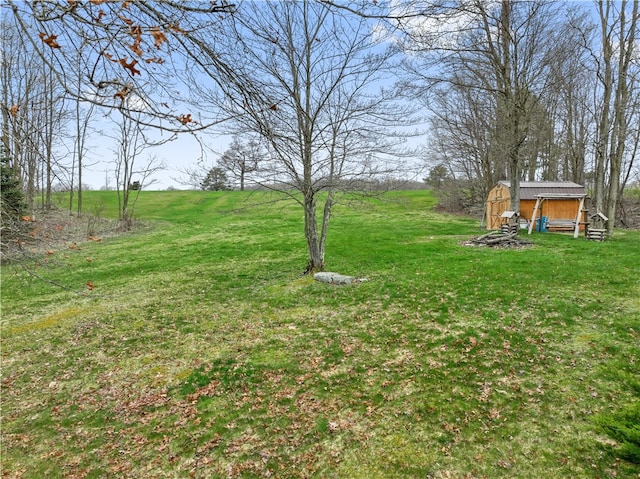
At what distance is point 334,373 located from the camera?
15.2ft

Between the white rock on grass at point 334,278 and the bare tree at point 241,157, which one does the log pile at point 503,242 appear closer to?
the white rock on grass at point 334,278

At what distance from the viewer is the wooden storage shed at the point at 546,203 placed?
16500 mm

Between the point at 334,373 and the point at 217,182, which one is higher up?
the point at 217,182

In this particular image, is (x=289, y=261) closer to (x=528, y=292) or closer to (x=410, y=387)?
(x=528, y=292)

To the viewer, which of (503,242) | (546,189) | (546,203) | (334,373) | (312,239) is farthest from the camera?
(546,189)

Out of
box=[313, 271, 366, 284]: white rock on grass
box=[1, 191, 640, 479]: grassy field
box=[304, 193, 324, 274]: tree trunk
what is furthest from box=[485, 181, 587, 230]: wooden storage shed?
box=[304, 193, 324, 274]: tree trunk

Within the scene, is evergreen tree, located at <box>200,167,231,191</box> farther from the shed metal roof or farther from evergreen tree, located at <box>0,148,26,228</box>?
the shed metal roof

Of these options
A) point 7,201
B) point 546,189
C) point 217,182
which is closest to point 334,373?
point 7,201

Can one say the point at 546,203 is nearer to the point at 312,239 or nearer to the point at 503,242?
the point at 503,242

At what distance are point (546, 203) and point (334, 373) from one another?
1668 centimetres

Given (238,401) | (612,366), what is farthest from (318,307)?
(612,366)

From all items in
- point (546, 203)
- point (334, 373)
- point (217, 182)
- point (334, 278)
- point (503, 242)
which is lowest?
point (334, 373)

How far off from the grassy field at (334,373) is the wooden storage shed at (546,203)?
7531 mm

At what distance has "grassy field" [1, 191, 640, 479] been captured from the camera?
3.24m
